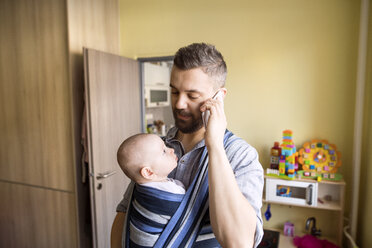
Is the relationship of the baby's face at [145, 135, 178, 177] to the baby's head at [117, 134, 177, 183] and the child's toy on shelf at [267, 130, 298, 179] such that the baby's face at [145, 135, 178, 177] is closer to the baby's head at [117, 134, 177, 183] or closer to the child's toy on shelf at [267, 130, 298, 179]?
the baby's head at [117, 134, 177, 183]

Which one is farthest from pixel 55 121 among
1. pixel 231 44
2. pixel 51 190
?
pixel 231 44

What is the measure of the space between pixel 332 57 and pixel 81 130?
223 centimetres

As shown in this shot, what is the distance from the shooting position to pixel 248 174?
32.9 inches

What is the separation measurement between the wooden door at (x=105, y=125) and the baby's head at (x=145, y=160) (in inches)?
48.6

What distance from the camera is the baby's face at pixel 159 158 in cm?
94

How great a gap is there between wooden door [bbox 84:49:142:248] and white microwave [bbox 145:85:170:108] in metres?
0.71

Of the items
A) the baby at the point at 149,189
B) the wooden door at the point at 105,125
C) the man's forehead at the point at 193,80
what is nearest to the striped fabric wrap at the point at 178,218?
the baby at the point at 149,189

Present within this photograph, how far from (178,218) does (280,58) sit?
1839 mm

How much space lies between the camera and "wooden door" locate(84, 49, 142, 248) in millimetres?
2076

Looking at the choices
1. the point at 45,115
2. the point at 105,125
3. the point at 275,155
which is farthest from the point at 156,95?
the point at 275,155

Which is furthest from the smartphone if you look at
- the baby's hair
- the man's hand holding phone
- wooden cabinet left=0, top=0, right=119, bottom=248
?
wooden cabinet left=0, top=0, right=119, bottom=248

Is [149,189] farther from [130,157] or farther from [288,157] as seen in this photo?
[288,157]

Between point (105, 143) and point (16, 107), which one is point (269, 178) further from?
point (16, 107)

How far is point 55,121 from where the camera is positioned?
226 centimetres
